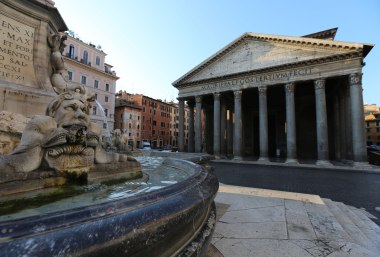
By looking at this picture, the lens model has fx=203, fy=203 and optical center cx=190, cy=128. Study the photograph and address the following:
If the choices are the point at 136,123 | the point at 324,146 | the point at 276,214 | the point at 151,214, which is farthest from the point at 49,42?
the point at 136,123

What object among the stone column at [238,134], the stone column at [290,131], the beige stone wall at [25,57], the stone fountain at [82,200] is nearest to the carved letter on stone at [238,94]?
the stone column at [238,134]

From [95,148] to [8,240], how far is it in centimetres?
145

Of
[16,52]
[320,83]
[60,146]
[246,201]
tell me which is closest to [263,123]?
[320,83]

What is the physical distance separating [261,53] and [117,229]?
2221 centimetres

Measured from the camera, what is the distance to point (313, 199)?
4145 mm

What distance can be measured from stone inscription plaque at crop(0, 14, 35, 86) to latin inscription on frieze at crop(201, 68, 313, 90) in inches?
746

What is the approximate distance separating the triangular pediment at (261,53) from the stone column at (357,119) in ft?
8.02

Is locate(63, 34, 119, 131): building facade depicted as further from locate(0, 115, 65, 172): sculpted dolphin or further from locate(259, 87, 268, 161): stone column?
locate(0, 115, 65, 172): sculpted dolphin

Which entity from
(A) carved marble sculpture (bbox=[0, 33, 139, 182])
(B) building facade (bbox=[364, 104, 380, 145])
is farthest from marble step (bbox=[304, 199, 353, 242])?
(B) building facade (bbox=[364, 104, 380, 145])

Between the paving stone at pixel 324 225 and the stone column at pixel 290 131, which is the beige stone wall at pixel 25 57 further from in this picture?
the stone column at pixel 290 131

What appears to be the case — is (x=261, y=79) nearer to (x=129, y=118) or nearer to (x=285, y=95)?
(x=285, y=95)

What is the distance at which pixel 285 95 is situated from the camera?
2247 centimetres

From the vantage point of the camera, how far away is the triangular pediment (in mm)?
16938

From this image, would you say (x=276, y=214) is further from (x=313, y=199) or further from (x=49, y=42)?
(x=49, y=42)
